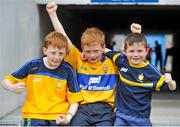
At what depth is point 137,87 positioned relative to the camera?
4.18 metres

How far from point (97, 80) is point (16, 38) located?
296 centimetres

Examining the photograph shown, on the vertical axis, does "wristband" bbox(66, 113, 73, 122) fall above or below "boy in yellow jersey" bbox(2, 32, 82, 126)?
below

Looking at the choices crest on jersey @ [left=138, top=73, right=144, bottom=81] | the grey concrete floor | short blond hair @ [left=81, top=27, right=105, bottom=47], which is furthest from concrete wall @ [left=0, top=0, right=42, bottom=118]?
crest on jersey @ [left=138, top=73, right=144, bottom=81]

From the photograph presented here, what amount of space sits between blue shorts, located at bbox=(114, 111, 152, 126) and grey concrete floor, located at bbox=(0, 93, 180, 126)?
1.26 meters

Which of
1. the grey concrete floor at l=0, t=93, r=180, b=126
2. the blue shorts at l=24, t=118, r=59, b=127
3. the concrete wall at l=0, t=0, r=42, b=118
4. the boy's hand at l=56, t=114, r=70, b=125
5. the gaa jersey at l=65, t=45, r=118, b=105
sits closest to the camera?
the boy's hand at l=56, t=114, r=70, b=125

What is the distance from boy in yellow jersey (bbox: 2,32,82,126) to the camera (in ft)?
13.6

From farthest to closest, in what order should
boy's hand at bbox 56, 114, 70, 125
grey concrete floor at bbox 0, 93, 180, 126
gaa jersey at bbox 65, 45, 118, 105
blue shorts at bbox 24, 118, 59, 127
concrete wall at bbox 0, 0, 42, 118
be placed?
concrete wall at bbox 0, 0, 42, 118 < grey concrete floor at bbox 0, 93, 180, 126 < gaa jersey at bbox 65, 45, 118, 105 < blue shorts at bbox 24, 118, 59, 127 < boy's hand at bbox 56, 114, 70, 125

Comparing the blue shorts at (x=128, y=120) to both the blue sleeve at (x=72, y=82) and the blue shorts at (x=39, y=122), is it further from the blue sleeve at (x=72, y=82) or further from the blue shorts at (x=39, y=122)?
the blue shorts at (x=39, y=122)

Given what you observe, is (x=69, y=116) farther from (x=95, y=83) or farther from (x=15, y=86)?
(x=15, y=86)

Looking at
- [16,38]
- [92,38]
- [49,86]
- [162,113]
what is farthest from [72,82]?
[162,113]

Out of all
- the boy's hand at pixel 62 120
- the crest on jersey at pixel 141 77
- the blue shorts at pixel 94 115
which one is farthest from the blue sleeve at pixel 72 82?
the crest on jersey at pixel 141 77

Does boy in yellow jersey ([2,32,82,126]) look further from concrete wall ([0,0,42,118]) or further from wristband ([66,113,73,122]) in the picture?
concrete wall ([0,0,42,118])

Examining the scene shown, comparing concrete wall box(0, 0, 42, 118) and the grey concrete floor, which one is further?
concrete wall box(0, 0, 42, 118)

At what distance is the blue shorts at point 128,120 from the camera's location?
414 centimetres
